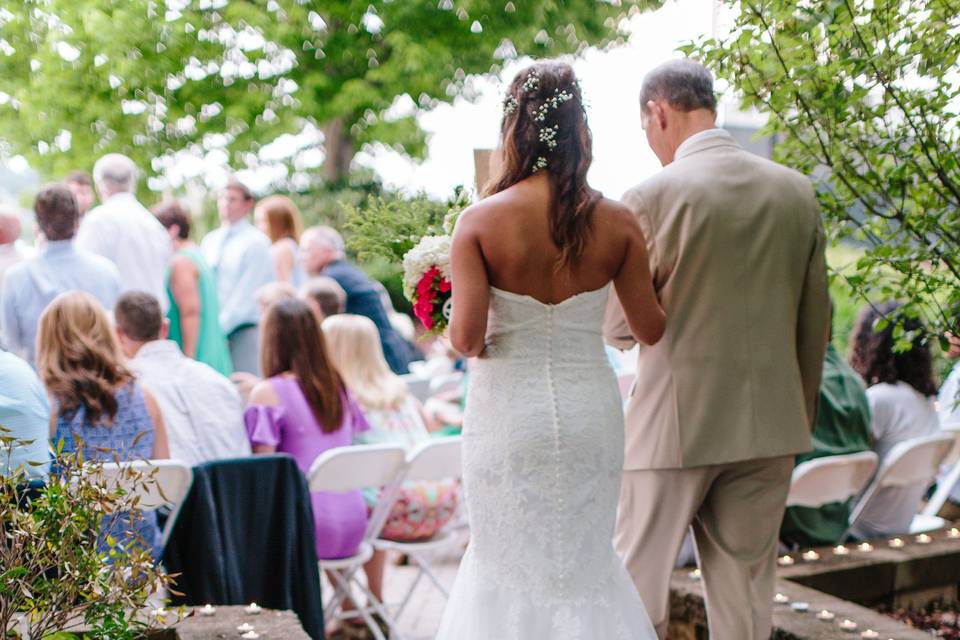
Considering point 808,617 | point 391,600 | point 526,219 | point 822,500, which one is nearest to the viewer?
point 526,219

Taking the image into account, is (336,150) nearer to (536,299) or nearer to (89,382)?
(89,382)

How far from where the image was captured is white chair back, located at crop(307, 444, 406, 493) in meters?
4.40

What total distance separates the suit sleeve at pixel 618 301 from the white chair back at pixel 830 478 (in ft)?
4.81

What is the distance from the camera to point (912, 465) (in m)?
4.77

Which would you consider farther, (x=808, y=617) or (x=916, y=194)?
(x=808, y=617)

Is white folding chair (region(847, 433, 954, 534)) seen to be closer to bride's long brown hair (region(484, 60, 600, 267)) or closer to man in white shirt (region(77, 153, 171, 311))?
bride's long brown hair (region(484, 60, 600, 267))

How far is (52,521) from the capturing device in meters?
2.28

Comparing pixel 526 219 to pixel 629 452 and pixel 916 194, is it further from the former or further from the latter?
pixel 916 194

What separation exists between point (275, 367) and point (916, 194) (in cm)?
259

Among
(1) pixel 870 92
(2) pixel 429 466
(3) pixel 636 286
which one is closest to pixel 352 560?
(2) pixel 429 466

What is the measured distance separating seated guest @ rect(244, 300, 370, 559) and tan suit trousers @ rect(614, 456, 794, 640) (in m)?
1.63

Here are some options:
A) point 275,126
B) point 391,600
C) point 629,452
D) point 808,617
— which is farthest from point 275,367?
point 275,126

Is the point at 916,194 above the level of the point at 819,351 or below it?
above

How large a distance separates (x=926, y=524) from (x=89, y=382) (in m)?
3.58
